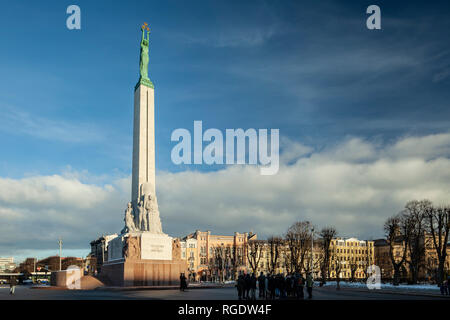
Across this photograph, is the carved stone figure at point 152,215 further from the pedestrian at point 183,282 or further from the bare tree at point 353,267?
the bare tree at point 353,267

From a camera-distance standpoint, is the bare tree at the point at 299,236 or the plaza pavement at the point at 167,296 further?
the bare tree at the point at 299,236

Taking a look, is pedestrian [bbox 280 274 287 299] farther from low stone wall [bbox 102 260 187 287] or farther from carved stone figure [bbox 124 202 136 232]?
carved stone figure [bbox 124 202 136 232]

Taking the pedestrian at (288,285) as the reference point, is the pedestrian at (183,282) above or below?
below

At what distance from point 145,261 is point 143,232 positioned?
10.1ft

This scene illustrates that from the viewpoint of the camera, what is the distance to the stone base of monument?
144 feet

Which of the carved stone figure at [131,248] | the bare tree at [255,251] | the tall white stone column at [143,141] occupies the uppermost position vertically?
the tall white stone column at [143,141]

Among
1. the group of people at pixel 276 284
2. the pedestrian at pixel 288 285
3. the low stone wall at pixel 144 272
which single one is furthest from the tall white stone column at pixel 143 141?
the group of people at pixel 276 284

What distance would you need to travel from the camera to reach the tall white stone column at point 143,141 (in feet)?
164

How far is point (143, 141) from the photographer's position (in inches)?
2002

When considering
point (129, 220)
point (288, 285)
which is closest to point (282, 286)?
point (288, 285)
